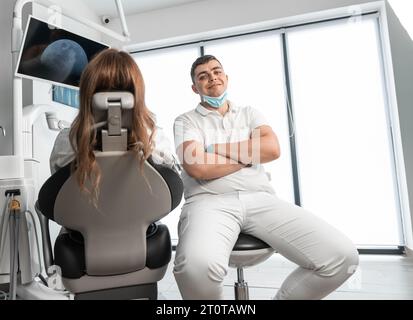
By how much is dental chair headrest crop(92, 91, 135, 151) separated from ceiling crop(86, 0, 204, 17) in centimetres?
256

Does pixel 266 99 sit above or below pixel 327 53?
below

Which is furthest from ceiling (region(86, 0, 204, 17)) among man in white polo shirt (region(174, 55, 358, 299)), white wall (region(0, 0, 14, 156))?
man in white polo shirt (region(174, 55, 358, 299))

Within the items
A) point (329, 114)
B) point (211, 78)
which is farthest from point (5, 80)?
point (329, 114)

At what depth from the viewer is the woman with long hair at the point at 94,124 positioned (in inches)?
27.9

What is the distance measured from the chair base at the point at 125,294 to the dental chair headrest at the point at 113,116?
1.48 feet

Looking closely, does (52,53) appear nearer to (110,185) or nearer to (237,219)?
(110,185)

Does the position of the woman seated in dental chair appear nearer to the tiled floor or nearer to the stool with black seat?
the stool with black seat

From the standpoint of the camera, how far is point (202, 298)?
2.87 feet

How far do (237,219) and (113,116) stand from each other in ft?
1.93

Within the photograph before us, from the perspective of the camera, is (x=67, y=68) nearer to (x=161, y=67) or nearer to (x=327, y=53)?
(x=161, y=67)

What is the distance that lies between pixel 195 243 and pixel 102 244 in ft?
0.96

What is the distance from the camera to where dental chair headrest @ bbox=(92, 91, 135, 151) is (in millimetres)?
683

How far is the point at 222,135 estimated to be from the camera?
1.27 metres
